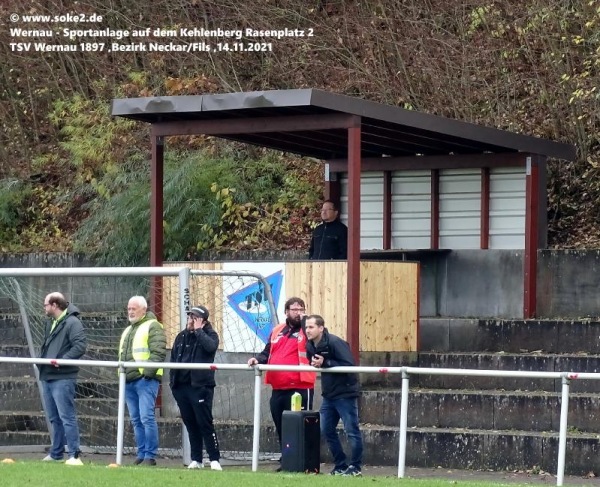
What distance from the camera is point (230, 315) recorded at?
16.5 meters

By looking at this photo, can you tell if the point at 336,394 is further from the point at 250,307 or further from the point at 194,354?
the point at 250,307

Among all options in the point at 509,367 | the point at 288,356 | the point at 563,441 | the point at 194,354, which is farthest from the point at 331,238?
the point at 563,441

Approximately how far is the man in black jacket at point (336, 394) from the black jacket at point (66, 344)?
2780 millimetres

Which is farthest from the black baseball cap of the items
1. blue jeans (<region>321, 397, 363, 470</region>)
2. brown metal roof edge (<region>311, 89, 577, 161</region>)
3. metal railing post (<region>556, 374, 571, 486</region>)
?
metal railing post (<region>556, 374, 571, 486</region>)

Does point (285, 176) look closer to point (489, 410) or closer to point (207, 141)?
point (207, 141)

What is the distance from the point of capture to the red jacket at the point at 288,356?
1348 cm

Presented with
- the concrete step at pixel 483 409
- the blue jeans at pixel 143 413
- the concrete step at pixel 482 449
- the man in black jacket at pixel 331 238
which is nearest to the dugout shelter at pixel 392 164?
the man in black jacket at pixel 331 238

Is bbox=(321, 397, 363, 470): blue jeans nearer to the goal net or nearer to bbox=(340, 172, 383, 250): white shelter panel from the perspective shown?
the goal net

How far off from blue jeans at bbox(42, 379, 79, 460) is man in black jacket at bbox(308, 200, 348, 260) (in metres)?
3.84

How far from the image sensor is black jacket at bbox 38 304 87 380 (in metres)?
14.3

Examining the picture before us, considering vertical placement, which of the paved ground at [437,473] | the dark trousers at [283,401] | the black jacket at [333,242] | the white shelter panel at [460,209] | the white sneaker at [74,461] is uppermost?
the white shelter panel at [460,209]

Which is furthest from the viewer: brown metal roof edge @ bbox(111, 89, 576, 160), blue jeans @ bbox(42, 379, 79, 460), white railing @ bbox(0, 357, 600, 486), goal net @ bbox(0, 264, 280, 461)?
goal net @ bbox(0, 264, 280, 461)

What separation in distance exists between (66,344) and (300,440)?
3.07 metres

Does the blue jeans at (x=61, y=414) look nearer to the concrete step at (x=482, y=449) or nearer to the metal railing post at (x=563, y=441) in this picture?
the concrete step at (x=482, y=449)
